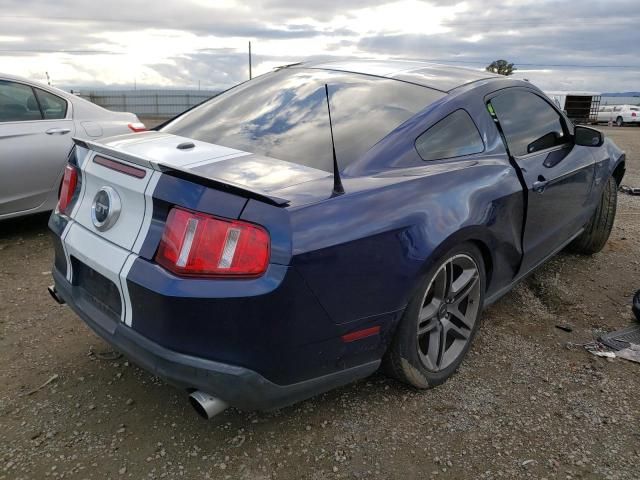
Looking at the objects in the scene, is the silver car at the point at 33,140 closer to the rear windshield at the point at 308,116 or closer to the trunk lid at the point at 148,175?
the rear windshield at the point at 308,116

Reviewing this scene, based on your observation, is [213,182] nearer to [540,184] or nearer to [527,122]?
[540,184]

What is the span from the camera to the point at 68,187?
251 cm

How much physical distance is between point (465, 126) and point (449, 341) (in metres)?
1.08

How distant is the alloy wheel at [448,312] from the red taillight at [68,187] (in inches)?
64.8

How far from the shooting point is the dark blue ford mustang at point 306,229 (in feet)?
6.03

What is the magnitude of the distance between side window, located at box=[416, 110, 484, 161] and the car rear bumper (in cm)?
105

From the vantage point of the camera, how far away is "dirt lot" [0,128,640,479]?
212cm

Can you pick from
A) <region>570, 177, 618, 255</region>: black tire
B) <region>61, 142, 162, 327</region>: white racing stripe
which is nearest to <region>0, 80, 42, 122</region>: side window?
<region>61, 142, 162, 327</region>: white racing stripe

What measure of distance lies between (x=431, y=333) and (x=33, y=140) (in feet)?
12.4

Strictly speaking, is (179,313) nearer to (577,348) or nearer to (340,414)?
(340,414)

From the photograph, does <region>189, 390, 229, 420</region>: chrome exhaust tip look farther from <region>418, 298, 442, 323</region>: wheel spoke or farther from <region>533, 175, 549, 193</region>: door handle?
<region>533, 175, 549, 193</region>: door handle

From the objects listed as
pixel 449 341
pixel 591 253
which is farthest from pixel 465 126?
pixel 591 253

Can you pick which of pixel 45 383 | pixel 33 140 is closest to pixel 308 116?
pixel 45 383

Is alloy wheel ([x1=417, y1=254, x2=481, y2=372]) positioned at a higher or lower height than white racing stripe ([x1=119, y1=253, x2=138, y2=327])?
lower
